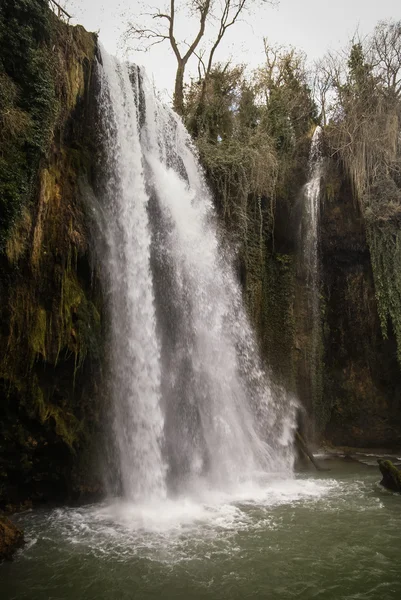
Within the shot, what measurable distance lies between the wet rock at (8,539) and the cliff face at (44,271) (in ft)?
5.16

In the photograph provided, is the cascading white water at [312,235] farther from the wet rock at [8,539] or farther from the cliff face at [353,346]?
the wet rock at [8,539]

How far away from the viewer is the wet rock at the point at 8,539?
18.4 ft

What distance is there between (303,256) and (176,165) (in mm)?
4764

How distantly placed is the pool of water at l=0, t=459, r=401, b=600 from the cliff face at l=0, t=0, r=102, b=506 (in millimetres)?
1152

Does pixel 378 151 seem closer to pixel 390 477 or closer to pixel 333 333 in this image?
pixel 333 333

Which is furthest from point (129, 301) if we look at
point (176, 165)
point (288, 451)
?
point (288, 451)

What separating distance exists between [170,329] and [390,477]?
541 centimetres

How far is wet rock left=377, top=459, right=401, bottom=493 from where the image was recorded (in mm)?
8438

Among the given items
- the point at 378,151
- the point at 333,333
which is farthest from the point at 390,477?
the point at 378,151

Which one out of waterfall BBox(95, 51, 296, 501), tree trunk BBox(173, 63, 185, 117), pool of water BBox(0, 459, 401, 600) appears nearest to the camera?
pool of water BBox(0, 459, 401, 600)

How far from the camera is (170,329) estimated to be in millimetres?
9656

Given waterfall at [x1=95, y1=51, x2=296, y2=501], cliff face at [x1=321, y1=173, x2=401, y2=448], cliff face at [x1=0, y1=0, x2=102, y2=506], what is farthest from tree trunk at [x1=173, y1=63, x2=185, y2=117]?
cliff face at [x1=0, y1=0, x2=102, y2=506]

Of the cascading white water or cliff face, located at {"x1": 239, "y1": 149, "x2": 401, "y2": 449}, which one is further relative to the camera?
the cascading white water

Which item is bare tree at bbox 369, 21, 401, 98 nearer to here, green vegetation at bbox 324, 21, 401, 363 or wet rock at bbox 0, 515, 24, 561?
green vegetation at bbox 324, 21, 401, 363
